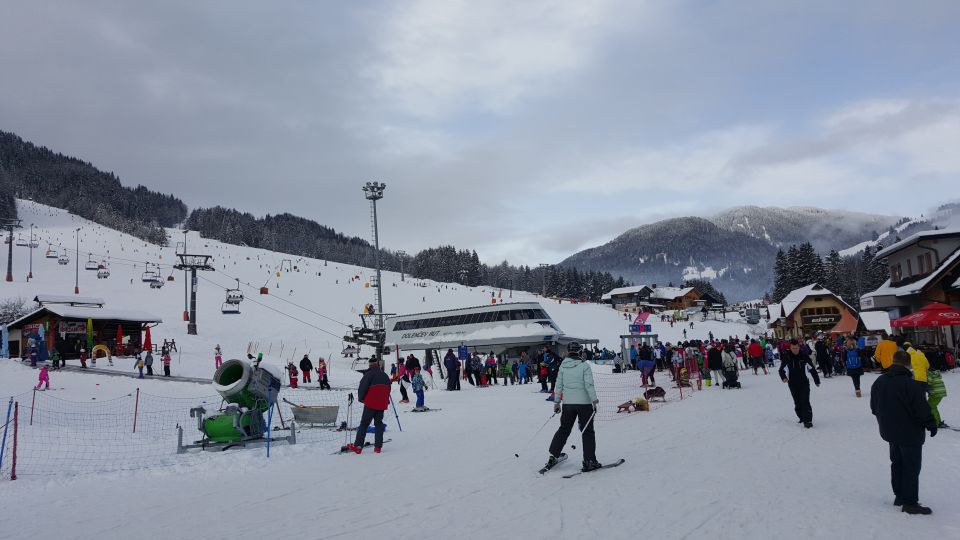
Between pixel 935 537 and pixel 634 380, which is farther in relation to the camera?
pixel 634 380

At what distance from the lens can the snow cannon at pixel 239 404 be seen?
11.4 m

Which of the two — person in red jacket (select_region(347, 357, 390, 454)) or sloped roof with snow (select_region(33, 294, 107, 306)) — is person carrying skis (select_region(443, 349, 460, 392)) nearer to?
person in red jacket (select_region(347, 357, 390, 454))

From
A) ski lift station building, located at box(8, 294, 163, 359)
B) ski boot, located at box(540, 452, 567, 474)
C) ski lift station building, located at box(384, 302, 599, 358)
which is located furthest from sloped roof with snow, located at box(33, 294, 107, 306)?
ski boot, located at box(540, 452, 567, 474)

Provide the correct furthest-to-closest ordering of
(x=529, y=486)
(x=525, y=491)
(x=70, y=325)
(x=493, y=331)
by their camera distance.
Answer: (x=493, y=331)
(x=70, y=325)
(x=529, y=486)
(x=525, y=491)

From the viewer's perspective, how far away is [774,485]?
22.4ft

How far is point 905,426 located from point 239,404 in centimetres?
1095

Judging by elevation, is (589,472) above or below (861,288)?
below

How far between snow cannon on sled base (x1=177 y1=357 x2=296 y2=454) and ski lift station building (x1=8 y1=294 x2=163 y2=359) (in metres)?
23.4

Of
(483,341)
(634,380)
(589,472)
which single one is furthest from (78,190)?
(589,472)

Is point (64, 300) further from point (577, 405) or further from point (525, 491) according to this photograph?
point (525, 491)

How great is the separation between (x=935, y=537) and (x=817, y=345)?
17106mm

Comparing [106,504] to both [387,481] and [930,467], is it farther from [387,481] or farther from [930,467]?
[930,467]

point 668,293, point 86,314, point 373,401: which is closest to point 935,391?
point 373,401

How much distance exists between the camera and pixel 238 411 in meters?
11.6
